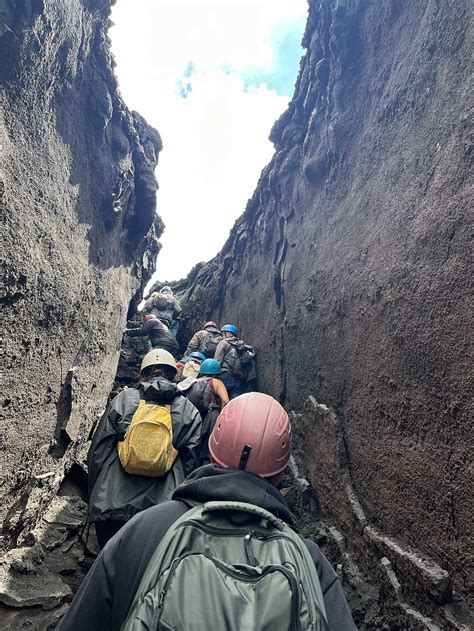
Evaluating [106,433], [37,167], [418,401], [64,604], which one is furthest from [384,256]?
[64,604]

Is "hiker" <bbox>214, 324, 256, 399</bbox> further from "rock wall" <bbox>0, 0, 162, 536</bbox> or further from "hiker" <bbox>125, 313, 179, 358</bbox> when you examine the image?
"hiker" <bbox>125, 313, 179, 358</bbox>

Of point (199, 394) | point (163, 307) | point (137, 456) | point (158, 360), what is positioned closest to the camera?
point (137, 456)

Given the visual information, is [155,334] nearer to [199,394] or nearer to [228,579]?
[199,394]

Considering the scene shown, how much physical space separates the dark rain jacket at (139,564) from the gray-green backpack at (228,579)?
0.13 m

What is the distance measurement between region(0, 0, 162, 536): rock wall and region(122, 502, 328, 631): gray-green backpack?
7.31 feet

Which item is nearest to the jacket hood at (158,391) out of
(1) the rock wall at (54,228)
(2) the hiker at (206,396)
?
(1) the rock wall at (54,228)

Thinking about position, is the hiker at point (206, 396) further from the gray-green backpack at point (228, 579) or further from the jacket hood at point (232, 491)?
the gray-green backpack at point (228, 579)

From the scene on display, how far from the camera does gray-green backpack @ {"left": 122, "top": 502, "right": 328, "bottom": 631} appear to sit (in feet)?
3.97

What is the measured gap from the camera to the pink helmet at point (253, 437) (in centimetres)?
193

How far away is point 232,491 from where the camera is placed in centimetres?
168

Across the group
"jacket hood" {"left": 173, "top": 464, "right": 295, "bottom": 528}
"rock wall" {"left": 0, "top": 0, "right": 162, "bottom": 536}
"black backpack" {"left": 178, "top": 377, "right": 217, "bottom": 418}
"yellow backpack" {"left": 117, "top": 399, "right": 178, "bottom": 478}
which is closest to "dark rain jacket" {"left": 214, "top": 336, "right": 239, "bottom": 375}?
"rock wall" {"left": 0, "top": 0, "right": 162, "bottom": 536}

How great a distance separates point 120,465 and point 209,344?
19.2 feet

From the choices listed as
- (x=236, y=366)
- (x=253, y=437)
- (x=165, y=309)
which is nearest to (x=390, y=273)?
(x=253, y=437)

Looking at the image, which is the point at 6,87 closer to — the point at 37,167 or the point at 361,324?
the point at 37,167
